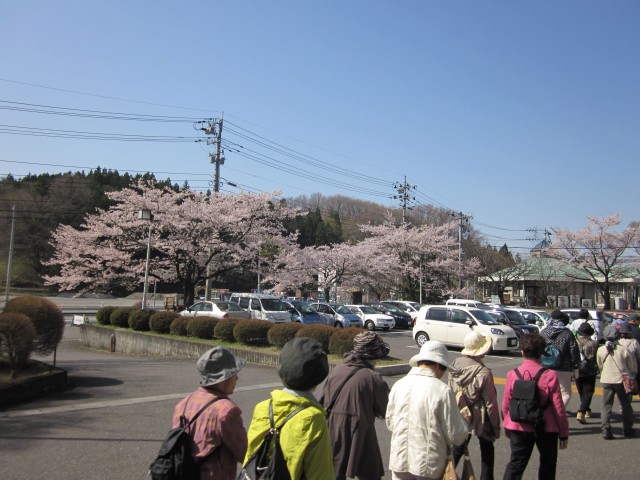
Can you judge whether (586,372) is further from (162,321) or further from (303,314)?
(303,314)

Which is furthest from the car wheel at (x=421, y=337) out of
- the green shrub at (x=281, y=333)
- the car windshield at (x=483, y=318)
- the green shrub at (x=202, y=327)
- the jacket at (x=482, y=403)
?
the jacket at (x=482, y=403)

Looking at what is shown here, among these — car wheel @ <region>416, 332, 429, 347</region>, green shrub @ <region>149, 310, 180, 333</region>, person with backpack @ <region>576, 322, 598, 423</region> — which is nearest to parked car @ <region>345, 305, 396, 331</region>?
car wheel @ <region>416, 332, 429, 347</region>

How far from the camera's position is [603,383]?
7.44 m

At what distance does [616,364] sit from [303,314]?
58.4 feet

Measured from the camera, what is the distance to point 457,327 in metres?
18.8

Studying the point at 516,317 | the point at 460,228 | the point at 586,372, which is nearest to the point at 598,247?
the point at 460,228

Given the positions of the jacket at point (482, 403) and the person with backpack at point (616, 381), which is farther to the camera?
the person with backpack at point (616, 381)

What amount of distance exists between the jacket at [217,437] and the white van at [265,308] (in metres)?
19.6

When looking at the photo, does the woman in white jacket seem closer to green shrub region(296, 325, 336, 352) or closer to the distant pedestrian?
the distant pedestrian

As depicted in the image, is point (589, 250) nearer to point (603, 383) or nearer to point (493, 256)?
point (493, 256)

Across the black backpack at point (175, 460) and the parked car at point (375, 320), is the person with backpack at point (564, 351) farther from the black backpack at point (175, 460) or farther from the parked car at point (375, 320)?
the parked car at point (375, 320)

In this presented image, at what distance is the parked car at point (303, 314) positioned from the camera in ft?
79.0

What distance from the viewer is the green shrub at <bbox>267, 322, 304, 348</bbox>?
15.1 meters

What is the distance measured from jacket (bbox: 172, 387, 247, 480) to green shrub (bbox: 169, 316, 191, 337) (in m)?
16.3
